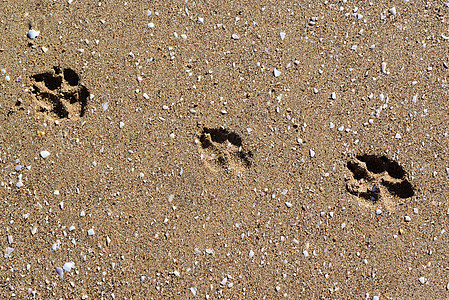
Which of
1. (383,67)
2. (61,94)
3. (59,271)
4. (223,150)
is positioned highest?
(383,67)

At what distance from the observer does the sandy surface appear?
2.33 m

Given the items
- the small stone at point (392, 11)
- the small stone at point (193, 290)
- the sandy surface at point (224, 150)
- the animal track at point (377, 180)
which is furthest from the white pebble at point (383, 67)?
the small stone at point (193, 290)

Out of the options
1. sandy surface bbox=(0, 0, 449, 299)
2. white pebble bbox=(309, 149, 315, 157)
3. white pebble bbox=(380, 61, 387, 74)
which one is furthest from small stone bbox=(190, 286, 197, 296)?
white pebble bbox=(380, 61, 387, 74)

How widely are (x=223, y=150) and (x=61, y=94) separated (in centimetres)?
112

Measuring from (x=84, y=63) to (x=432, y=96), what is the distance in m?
2.34

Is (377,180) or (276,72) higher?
(276,72)

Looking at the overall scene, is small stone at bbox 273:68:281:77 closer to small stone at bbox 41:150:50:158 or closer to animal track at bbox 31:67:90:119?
animal track at bbox 31:67:90:119

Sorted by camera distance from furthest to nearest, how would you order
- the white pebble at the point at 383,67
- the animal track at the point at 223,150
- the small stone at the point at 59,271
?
the white pebble at the point at 383,67 → the animal track at the point at 223,150 → the small stone at the point at 59,271

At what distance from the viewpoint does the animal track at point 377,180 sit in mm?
2434

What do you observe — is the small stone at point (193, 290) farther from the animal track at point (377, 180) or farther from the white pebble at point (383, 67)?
the white pebble at point (383, 67)

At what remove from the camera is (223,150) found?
242 centimetres

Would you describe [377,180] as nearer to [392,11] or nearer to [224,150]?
[224,150]

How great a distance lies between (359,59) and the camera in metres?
2.53

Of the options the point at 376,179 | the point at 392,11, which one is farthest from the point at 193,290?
the point at 392,11
